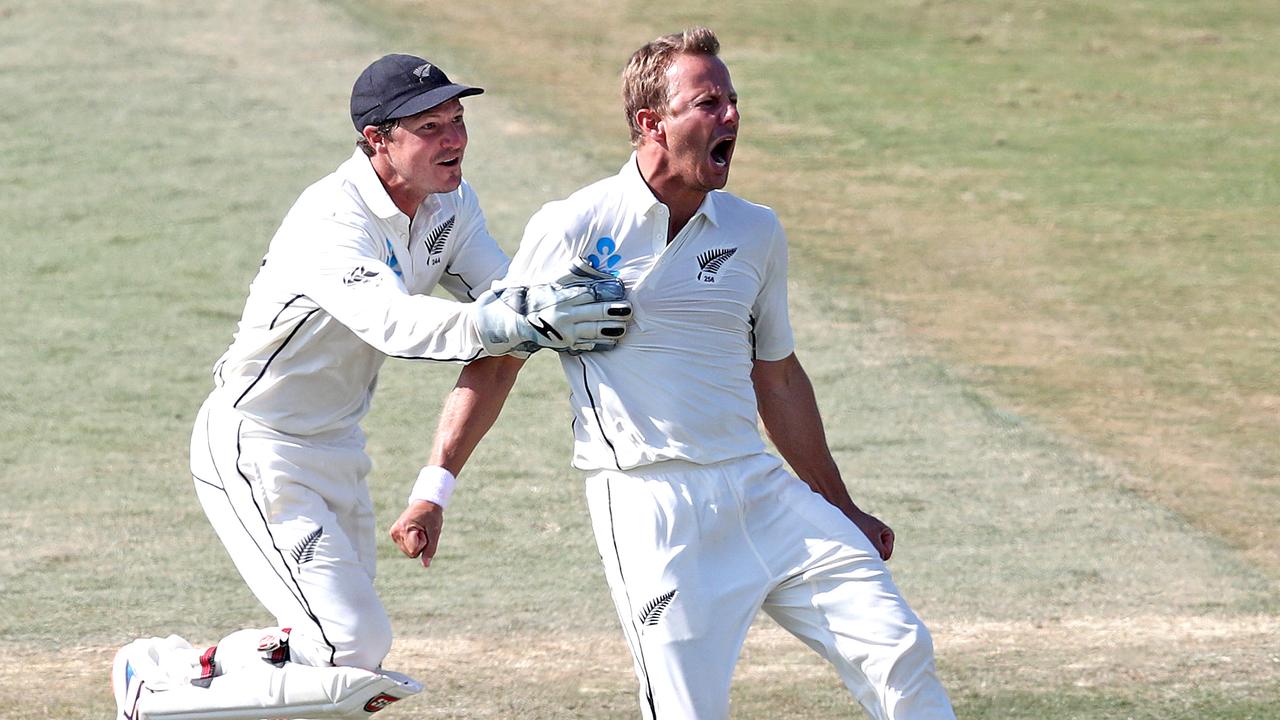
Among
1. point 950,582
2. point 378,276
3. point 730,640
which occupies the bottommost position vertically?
point 950,582

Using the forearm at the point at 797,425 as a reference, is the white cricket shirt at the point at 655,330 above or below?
above

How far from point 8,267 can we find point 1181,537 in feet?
26.3

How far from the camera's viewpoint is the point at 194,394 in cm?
1023

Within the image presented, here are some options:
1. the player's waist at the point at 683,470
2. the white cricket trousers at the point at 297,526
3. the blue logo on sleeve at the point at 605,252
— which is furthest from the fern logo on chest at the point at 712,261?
the white cricket trousers at the point at 297,526

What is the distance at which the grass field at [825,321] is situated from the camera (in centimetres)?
712

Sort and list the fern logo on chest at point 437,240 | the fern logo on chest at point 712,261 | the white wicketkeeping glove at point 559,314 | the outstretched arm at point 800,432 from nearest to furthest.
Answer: the white wicketkeeping glove at point 559,314
the fern logo on chest at point 712,261
the outstretched arm at point 800,432
the fern logo on chest at point 437,240

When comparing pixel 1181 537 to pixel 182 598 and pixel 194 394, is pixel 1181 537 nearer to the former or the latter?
pixel 182 598

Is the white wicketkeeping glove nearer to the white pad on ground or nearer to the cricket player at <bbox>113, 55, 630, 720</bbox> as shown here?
the cricket player at <bbox>113, 55, 630, 720</bbox>

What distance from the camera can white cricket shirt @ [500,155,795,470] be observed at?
4.59m

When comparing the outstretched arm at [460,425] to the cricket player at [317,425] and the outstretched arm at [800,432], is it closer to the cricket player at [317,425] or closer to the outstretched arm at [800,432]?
the cricket player at [317,425]

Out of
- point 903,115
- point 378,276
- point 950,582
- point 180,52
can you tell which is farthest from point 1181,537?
point 180,52

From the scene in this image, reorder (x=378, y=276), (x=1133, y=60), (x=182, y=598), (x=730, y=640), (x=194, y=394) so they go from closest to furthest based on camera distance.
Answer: (x=730, y=640) < (x=378, y=276) < (x=182, y=598) < (x=194, y=394) < (x=1133, y=60)

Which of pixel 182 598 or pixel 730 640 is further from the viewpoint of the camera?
pixel 182 598

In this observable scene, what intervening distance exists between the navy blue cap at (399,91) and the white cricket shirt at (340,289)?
19 centimetres
